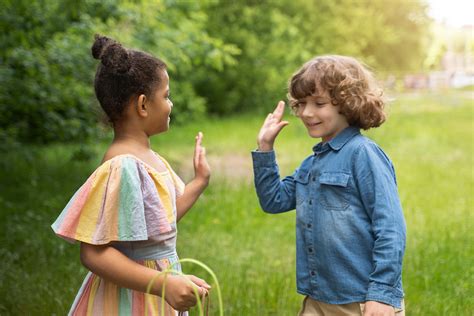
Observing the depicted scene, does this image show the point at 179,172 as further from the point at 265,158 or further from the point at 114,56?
the point at 114,56

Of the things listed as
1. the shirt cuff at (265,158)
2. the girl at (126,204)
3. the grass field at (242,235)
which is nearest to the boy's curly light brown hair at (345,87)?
the shirt cuff at (265,158)

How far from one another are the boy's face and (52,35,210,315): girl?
58cm

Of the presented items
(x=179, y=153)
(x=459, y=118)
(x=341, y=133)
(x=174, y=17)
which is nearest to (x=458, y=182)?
(x=174, y=17)

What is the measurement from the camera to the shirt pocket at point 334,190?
2.86 m

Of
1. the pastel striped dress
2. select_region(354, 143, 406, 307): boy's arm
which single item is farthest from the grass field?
the pastel striped dress

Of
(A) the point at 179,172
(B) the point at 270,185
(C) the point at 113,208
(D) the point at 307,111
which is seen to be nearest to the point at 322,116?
(D) the point at 307,111

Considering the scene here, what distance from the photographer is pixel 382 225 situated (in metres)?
2.76

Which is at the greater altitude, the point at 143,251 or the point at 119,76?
the point at 119,76

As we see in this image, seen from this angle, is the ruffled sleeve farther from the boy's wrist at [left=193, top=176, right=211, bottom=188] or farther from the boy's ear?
the boy's wrist at [left=193, top=176, right=211, bottom=188]

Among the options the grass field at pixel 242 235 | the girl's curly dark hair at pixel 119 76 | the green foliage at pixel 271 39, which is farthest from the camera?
the green foliage at pixel 271 39

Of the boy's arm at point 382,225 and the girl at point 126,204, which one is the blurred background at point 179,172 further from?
the girl at point 126,204

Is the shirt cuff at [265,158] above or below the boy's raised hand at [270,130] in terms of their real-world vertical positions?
below

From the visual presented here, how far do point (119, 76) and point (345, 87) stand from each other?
0.84 meters

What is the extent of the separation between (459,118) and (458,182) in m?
9.78
